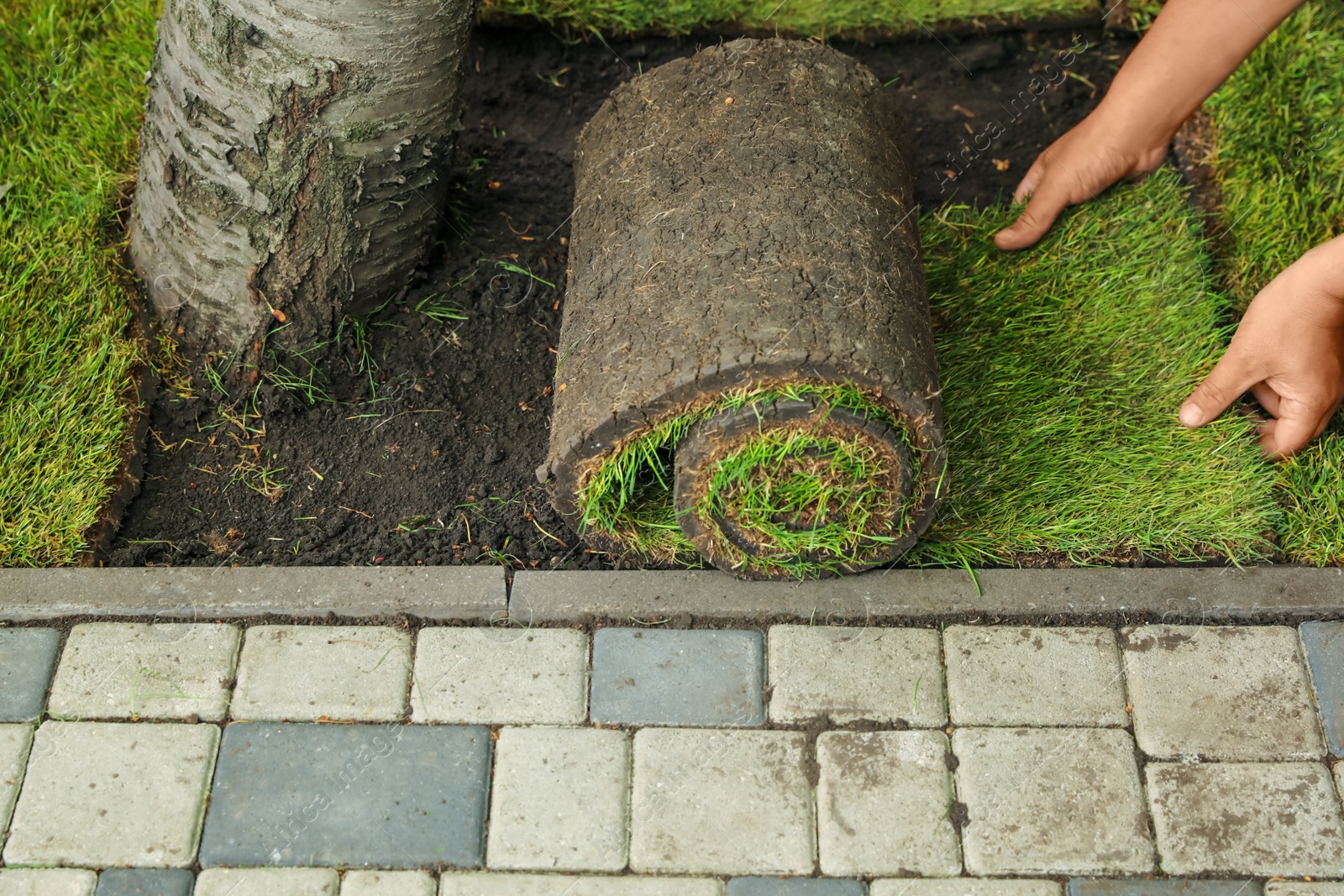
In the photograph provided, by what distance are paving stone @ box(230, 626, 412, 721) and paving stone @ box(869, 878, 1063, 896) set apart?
110cm

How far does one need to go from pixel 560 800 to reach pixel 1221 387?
1.93m

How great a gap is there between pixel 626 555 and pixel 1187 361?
164cm

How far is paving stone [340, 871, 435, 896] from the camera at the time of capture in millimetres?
2145

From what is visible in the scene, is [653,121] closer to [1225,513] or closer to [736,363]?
[736,363]

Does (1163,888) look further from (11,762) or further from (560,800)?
(11,762)

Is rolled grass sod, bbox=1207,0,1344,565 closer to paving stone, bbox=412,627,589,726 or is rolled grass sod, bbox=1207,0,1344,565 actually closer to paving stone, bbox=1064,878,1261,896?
paving stone, bbox=1064,878,1261,896

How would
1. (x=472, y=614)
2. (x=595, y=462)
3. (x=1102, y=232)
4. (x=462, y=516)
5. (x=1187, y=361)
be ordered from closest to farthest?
(x=595, y=462)
(x=472, y=614)
(x=462, y=516)
(x=1187, y=361)
(x=1102, y=232)

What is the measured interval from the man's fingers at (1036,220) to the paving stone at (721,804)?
1.66 meters

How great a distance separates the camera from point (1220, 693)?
239cm

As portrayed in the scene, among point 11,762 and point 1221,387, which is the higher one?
point 1221,387

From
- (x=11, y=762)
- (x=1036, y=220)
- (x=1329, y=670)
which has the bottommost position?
(x=11, y=762)

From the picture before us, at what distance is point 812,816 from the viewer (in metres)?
2.22

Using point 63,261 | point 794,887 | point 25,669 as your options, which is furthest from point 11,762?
point 794,887

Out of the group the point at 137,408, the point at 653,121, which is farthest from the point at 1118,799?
the point at 137,408
